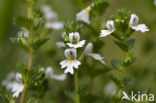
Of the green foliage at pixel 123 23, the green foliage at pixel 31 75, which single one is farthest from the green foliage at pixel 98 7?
the green foliage at pixel 31 75

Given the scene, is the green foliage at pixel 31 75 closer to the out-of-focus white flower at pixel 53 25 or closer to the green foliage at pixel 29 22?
the green foliage at pixel 29 22

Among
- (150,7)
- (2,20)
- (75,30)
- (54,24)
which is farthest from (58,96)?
(150,7)

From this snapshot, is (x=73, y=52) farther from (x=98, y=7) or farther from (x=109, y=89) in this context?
(x=109, y=89)

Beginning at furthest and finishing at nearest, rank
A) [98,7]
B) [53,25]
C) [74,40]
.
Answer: [53,25], [98,7], [74,40]

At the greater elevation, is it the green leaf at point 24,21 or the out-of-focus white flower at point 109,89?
the green leaf at point 24,21

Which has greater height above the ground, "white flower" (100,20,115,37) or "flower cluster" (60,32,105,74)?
"white flower" (100,20,115,37)

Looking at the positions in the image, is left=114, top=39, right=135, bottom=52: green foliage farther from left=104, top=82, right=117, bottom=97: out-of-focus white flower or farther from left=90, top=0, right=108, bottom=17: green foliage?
left=104, top=82, right=117, bottom=97: out-of-focus white flower

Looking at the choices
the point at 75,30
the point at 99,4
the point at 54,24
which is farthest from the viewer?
the point at 54,24

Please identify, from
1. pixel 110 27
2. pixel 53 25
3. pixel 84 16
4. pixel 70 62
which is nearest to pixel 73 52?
pixel 70 62

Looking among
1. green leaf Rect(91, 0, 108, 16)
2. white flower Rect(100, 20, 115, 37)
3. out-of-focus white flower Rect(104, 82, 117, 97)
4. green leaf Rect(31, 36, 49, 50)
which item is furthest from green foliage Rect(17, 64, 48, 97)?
out-of-focus white flower Rect(104, 82, 117, 97)

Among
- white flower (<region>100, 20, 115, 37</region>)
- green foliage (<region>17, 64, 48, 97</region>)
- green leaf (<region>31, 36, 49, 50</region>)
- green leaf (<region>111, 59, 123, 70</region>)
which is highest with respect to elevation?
white flower (<region>100, 20, 115, 37</region>)

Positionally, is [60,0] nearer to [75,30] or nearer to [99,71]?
[99,71]
